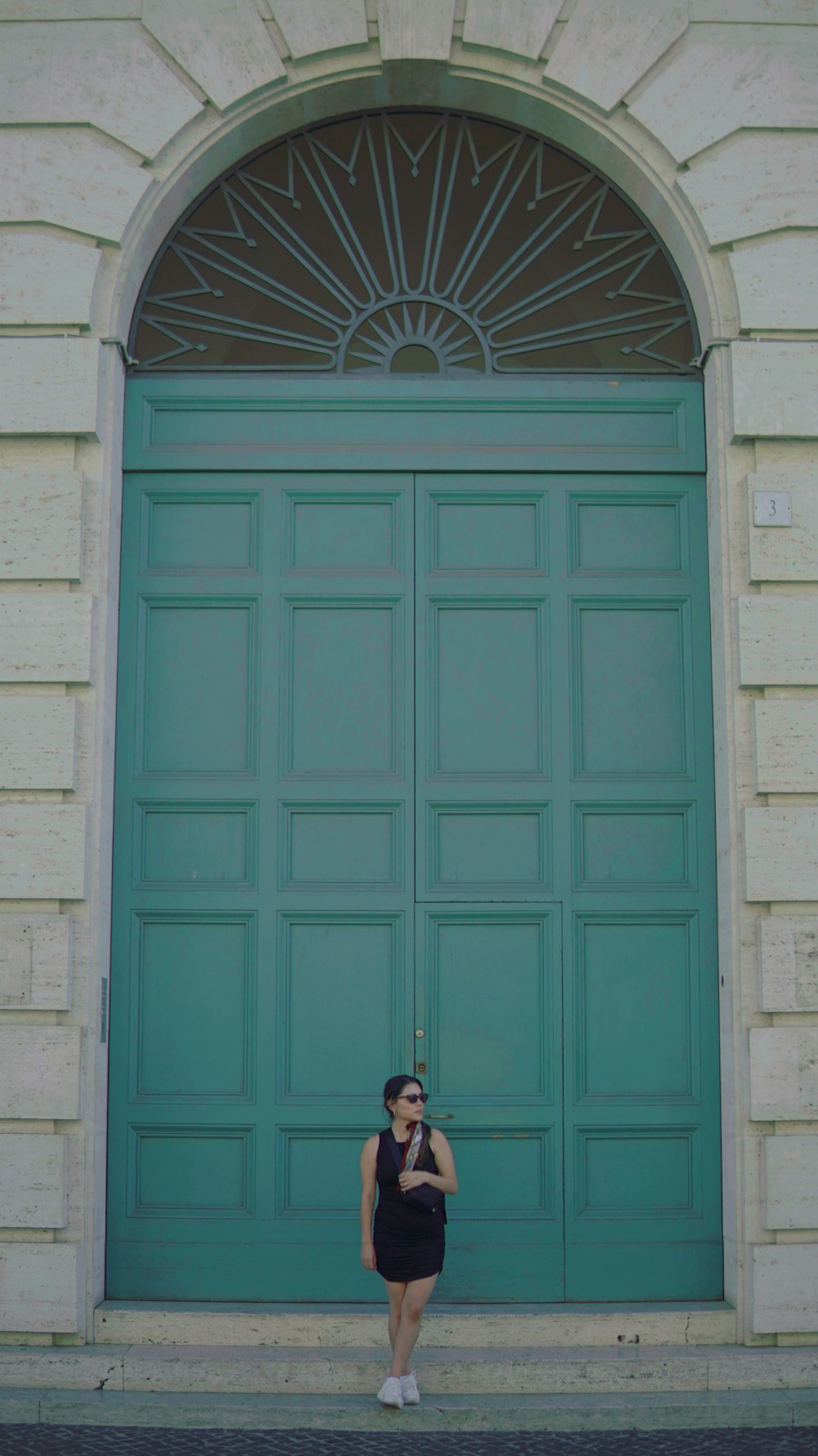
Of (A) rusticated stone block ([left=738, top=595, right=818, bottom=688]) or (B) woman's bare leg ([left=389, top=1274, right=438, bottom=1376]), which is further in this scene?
(A) rusticated stone block ([left=738, top=595, right=818, bottom=688])

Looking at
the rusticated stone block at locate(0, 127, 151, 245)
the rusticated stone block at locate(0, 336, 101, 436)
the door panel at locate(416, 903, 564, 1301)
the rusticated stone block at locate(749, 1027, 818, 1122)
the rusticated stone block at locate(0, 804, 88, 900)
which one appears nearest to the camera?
the rusticated stone block at locate(749, 1027, 818, 1122)

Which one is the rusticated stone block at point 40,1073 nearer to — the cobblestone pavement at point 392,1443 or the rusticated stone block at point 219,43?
the cobblestone pavement at point 392,1443

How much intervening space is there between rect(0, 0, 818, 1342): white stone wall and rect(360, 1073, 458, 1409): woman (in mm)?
1344

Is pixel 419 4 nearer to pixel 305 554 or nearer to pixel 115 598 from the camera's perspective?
pixel 305 554

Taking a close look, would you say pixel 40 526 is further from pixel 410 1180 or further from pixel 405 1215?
pixel 405 1215

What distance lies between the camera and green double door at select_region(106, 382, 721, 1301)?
6605 millimetres

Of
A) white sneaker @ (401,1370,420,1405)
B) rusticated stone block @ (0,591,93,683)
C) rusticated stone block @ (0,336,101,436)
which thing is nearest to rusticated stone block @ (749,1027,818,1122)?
white sneaker @ (401,1370,420,1405)

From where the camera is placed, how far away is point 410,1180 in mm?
5766

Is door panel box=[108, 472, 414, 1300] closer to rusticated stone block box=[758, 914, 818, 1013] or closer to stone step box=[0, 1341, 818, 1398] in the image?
stone step box=[0, 1341, 818, 1398]

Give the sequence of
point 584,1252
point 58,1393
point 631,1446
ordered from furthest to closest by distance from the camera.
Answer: point 584,1252, point 58,1393, point 631,1446

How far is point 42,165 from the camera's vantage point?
6.84m

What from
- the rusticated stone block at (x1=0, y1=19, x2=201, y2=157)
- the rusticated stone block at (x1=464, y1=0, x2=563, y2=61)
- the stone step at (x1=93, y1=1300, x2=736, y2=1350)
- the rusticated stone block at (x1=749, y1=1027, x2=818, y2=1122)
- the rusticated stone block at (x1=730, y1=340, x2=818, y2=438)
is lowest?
the stone step at (x1=93, y1=1300, x2=736, y2=1350)

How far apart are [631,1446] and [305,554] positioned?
13.2 ft

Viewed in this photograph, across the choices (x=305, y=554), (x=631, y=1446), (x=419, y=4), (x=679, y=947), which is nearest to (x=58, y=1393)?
(x=631, y=1446)
